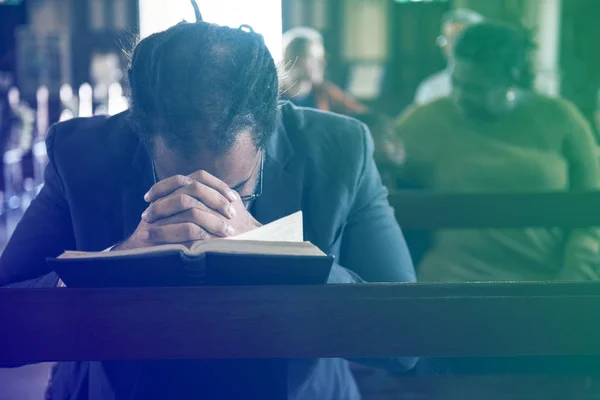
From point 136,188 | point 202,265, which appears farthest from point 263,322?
point 136,188

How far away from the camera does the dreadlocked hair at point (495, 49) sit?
86.9 inches

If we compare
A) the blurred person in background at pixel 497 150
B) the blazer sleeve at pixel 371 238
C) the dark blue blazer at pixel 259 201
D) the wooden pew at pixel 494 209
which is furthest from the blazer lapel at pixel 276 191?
the blurred person in background at pixel 497 150

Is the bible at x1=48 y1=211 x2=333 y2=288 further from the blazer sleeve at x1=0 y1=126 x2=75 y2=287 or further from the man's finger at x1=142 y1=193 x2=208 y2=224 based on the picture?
the blazer sleeve at x1=0 y1=126 x2=75 y2=287

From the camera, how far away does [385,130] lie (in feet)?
7.64

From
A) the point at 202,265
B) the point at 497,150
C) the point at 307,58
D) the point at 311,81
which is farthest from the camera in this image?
the point at 307,58

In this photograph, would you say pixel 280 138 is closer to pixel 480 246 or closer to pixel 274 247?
pixel 274 247

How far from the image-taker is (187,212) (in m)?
0.94

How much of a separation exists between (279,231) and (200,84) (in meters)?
0.22

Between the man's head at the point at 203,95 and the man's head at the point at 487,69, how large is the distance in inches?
50.8

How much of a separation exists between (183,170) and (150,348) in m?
0.32

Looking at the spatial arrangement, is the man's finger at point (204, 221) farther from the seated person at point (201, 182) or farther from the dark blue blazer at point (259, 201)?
the dark blue blazer at point (259, 201)

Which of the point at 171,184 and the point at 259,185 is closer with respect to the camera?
the point at 171,184

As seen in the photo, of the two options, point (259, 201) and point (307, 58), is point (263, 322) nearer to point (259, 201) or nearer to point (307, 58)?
point (259, 201)

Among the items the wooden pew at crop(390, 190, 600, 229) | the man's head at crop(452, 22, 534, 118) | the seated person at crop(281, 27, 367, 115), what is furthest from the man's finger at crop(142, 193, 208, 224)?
the seated person at crop(281, 27, 367, 115)
